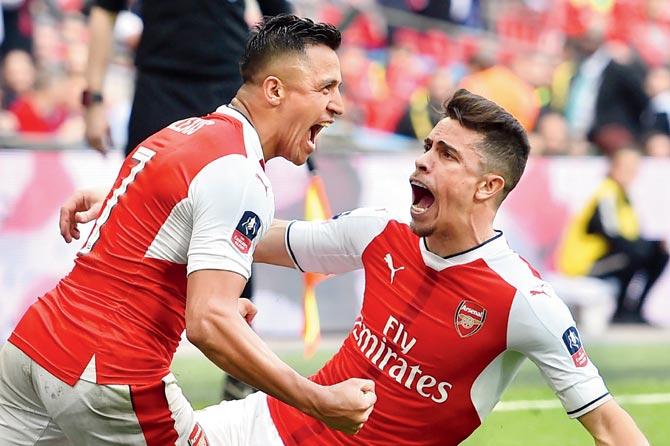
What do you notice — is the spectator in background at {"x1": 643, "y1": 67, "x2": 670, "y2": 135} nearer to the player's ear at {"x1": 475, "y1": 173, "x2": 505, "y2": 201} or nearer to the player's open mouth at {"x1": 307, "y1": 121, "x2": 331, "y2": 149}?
the player's ear at {"x1": 475, "y1": 173, "x2": 505, "y2": 201}

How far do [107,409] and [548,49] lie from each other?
12526 millimetres

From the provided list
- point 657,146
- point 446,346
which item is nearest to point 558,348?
point 446,346

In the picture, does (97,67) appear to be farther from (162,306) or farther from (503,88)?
(503,88)

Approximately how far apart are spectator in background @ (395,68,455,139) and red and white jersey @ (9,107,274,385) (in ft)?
27.2

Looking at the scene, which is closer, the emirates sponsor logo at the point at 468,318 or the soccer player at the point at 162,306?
the soccer player at the point at 162,306

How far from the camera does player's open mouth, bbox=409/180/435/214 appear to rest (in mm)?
4398

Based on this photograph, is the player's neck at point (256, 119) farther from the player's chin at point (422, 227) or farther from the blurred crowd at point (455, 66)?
the blurred crowd at point (455, 66)

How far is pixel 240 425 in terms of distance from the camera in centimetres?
451

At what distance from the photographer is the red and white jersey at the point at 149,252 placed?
11.6 feet

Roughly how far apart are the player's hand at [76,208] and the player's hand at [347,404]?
4.49ft

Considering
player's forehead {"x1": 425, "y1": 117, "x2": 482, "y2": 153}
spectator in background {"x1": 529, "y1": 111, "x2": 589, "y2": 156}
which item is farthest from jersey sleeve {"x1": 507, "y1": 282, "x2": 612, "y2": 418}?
spectator in background {"x1": 529, "y1": 111, "x2": 589, "y2": 156}

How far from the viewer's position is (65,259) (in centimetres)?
879

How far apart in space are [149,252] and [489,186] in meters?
1.42

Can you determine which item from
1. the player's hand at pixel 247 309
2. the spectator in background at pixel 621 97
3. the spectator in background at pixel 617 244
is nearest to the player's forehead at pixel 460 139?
the player's hand at pixel 247 309
